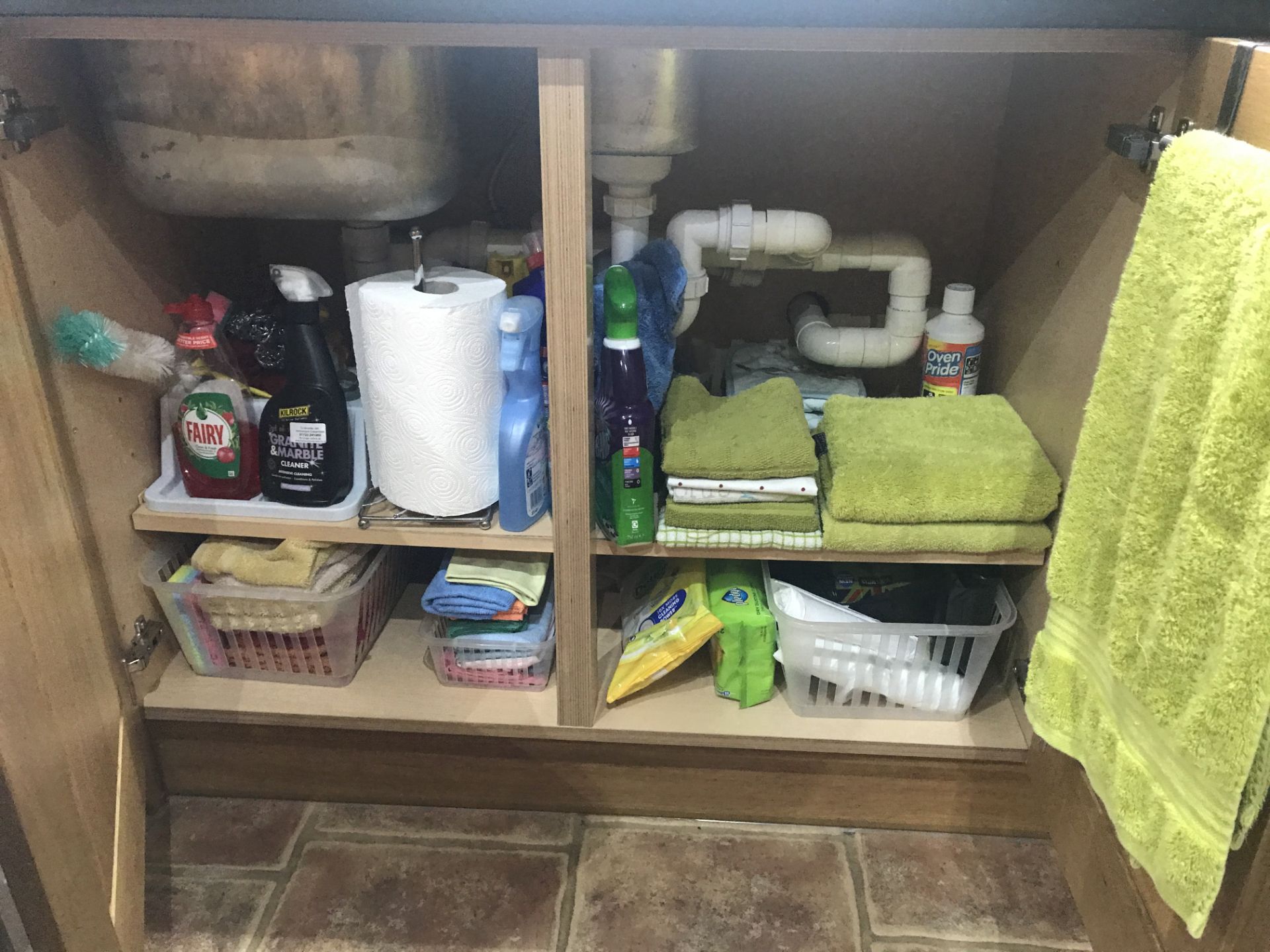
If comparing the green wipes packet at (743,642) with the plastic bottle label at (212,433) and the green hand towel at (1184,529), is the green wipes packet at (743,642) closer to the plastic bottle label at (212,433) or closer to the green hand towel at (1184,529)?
the green hand towel at (1184,529)

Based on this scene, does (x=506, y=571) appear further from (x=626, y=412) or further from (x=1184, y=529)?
(x=1184, y=529)

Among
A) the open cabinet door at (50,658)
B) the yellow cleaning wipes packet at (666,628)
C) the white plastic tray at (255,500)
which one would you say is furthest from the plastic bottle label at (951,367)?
the open cabinet door at (50,658)

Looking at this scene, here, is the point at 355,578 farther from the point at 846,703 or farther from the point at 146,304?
the point at 846,703

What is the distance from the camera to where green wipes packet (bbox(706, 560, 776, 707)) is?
108 cm

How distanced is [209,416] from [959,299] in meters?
0.86

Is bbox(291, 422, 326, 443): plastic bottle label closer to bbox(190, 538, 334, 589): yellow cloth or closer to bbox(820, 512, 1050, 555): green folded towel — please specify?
bbox(190, 538, 334, 589): yellow cloth

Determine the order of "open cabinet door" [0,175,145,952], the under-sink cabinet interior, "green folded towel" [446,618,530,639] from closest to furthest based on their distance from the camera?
1. "open cabinet door" [0,175,145,952]
2. the under-sink cabinet interior
3. "green folded towel" [446,618,530,639]

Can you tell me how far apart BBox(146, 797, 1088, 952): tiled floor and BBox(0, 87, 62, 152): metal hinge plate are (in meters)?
0.78

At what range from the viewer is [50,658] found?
32.8 inches

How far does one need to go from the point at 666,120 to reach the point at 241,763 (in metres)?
0.90

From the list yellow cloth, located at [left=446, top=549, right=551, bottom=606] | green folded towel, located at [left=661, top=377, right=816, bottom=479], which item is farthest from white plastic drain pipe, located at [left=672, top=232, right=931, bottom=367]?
yellow cloth, located at [left=446, top=549, right=551, bottom=606]

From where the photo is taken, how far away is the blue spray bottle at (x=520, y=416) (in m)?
0.96

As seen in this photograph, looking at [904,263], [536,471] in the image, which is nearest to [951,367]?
[904,263]

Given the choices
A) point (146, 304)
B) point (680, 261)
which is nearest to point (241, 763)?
point (146, 304)
